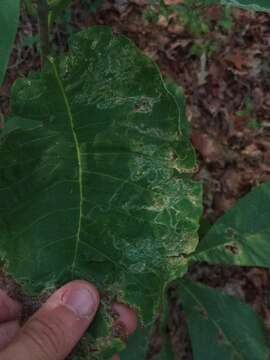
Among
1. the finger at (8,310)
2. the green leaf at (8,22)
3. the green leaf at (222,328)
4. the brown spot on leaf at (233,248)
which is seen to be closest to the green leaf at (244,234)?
the brown spot on leaf at (233,248)

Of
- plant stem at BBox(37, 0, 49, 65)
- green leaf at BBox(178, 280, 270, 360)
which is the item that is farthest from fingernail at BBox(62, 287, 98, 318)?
green leaf at BBox(178, 280, 270, 360)

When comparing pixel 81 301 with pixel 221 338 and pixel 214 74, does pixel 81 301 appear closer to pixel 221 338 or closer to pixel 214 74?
pixel 221 338

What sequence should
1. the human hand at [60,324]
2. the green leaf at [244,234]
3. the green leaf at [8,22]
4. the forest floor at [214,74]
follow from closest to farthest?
the green leaf at [8,22] → the human hand at [60,324] → the green leaf at [244,234] → the forest floor at [214,74]

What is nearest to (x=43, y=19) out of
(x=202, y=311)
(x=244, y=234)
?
(x=244, y=234)

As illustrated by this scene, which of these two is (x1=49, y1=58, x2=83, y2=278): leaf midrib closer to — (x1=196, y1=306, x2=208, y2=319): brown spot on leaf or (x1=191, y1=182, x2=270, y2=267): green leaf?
(x1=191, y1=182, x2=270, y2=267): green leaf

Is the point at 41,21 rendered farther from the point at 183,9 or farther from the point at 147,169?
the point at 183,9

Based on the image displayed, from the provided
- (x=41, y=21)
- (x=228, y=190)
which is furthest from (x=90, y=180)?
(x=228, y=190)

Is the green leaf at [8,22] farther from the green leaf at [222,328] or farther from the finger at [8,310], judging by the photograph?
the green leaf at [222,328]
